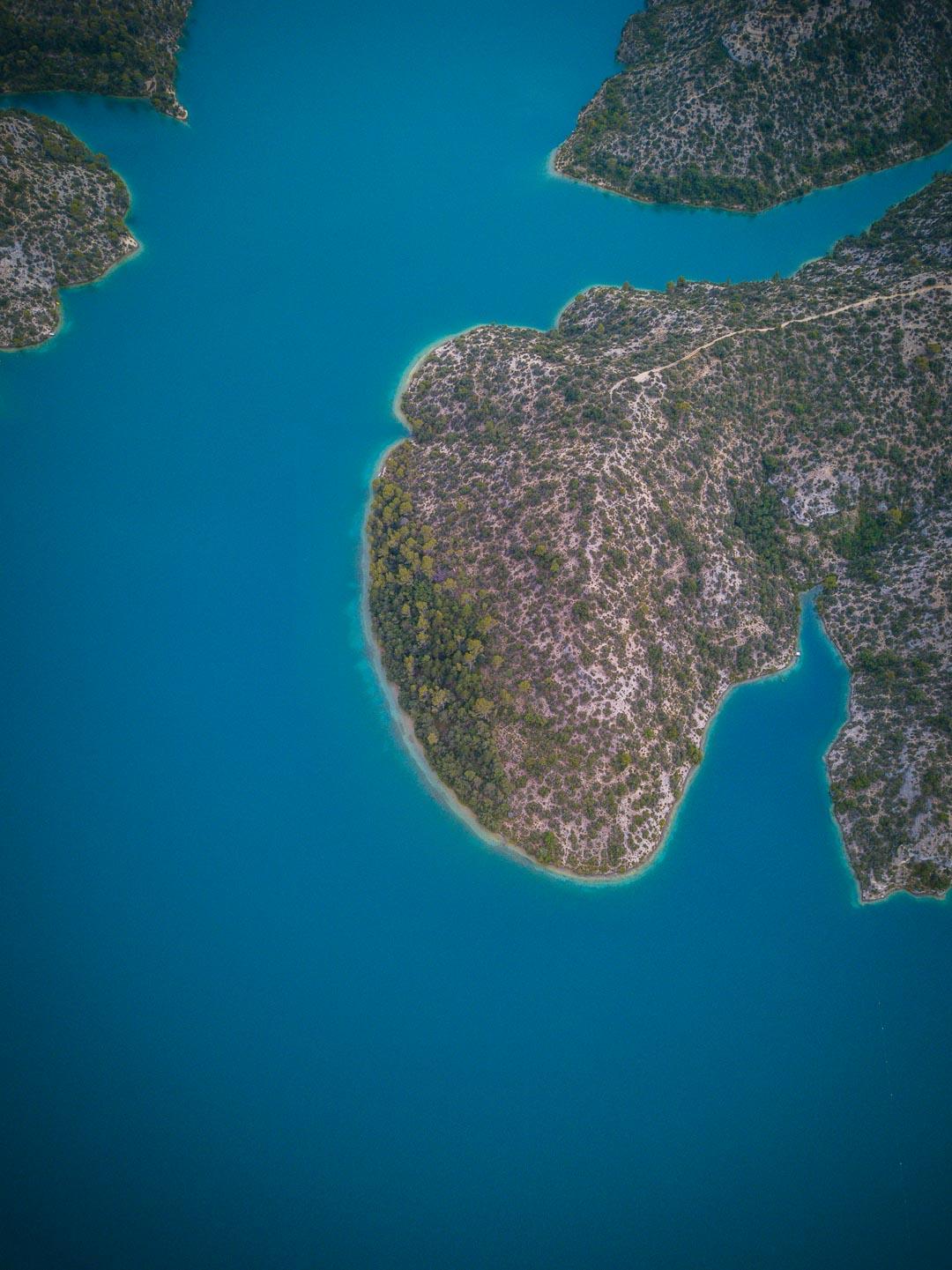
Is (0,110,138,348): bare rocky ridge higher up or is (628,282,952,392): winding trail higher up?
(0,110,138,348): bare rocky ridge

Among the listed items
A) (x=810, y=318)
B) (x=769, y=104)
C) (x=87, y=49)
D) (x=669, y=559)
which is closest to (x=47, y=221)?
(x=87, y=49)

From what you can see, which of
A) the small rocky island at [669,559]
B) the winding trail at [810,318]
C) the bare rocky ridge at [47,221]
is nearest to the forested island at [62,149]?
the bare rocky ridge at [47,221]

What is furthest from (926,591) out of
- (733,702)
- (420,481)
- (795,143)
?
(795,143)

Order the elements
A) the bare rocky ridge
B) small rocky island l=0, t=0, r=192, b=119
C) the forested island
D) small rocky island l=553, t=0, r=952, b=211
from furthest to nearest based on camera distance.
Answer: small rocky island l=0, t=0, r=192, b=119
small rocky island l=553, t=0, r=952, b=211
the forested island
the bare rocky ridge

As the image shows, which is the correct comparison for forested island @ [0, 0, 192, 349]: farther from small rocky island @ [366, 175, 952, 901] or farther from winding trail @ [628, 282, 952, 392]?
winding trail @ [628, 282, 952, 392]

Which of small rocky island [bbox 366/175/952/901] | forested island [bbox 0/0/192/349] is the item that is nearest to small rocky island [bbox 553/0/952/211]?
small rocky island [bbox 366/175/952/901]

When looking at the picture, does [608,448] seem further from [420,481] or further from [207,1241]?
[207,1241]
